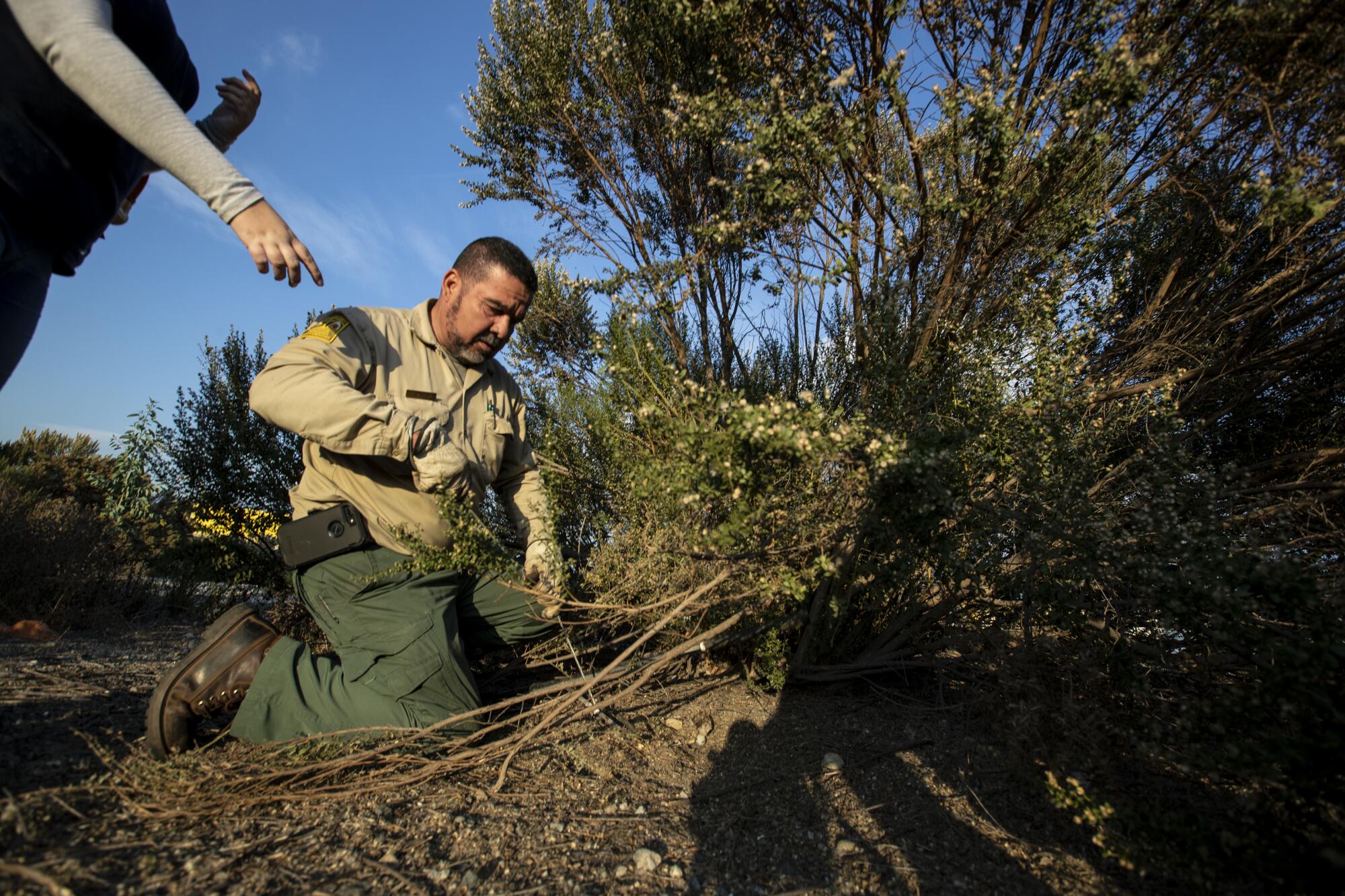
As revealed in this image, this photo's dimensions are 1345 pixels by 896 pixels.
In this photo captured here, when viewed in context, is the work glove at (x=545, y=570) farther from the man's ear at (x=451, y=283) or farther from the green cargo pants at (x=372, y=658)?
the man's ear at (x=451, y=283)

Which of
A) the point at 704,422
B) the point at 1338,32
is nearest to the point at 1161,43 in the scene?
the point at 1338,32

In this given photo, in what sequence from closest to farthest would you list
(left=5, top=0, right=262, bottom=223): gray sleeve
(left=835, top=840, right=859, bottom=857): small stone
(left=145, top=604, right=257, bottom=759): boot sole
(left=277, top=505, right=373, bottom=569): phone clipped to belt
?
(left=5, top=0, right=262, bottom=223): gray sleeve → (left=835, top=840, right=859, bottom=857): small stone → (left=145, top=604, right=257, bottom=759): boot sole → (left=277, top=505, right=373, bottom=569): phone clipped to belt

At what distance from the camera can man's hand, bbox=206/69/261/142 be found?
6.71ft

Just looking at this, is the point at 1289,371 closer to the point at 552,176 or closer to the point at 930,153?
the point at 930,153

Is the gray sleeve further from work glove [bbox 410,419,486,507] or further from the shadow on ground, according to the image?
the shadow on ground

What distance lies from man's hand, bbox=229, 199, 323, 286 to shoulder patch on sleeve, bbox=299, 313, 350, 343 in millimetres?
→ 913

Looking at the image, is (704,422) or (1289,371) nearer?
(704,422)

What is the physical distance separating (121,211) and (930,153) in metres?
3.01

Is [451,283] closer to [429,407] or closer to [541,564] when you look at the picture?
[429,407]

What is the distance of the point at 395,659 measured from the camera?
237cm

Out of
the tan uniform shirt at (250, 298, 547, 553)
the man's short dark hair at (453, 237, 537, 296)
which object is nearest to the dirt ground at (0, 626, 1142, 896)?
the tan uniform shirt at (250, 298, 547, 553)

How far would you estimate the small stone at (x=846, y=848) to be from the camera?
175 centimetres

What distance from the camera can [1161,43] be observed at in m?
2.37

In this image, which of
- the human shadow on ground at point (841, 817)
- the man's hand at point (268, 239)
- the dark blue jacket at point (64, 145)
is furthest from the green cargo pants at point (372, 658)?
the dark blue jacket at point (64, 145)
